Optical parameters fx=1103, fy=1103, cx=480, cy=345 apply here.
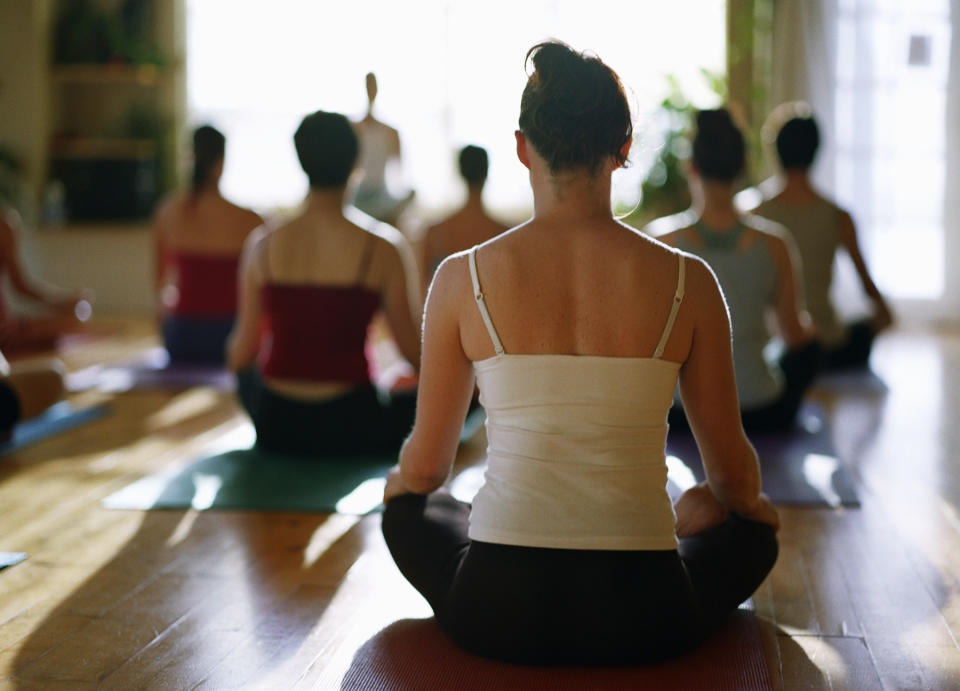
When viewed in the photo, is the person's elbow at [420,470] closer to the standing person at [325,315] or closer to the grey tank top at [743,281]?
the standing person at [325,315]

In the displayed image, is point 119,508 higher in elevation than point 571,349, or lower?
lower

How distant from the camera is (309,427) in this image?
294 cm

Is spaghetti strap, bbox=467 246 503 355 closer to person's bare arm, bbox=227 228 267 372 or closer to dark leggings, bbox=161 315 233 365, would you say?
person's bare arm, bbox=227 228 267 372

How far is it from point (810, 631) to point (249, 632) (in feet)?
2.90

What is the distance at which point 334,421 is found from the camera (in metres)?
2.93

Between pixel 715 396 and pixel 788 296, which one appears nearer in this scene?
pixel 715 396

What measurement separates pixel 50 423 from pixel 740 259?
7.11 ft

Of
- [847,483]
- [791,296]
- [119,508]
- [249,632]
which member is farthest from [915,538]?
[119,508]

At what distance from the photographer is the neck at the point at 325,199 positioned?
283 centimetres

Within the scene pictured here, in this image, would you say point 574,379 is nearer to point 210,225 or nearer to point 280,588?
point 280,588

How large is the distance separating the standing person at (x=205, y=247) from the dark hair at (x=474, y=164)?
3.08ft

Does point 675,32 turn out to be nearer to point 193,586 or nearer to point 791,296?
point 791,296

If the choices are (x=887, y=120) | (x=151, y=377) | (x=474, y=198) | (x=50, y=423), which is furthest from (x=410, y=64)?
(x=50, y=423)

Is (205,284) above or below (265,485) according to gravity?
above
